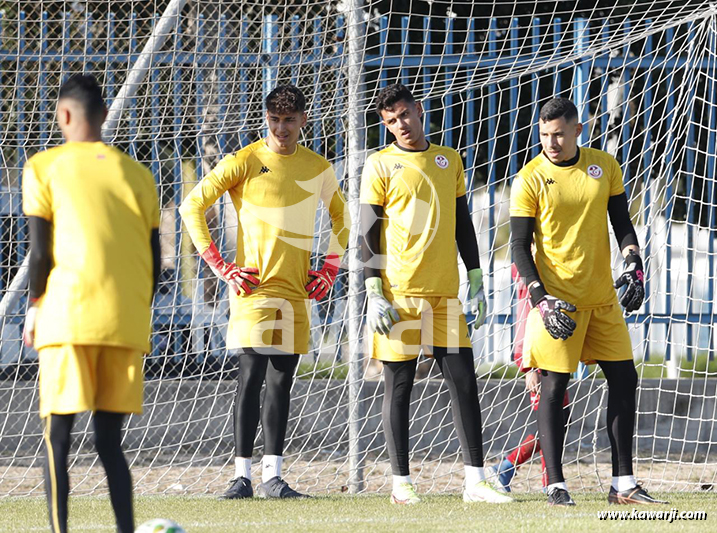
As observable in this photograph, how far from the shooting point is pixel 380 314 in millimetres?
4445

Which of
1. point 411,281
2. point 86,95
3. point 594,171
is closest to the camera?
point 86,95

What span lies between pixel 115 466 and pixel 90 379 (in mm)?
279

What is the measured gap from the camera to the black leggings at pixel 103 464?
3086mm

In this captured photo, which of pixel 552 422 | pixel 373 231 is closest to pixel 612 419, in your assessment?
pixel 552 422

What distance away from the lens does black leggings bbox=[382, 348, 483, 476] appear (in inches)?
176

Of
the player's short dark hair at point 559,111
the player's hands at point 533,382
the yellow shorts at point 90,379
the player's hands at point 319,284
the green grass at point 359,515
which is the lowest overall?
the green grass at point 359,515

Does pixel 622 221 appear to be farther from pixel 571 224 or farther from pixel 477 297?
pixel 477 297

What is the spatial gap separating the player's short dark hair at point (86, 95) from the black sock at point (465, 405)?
197 cm

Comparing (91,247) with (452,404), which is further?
(452,404)

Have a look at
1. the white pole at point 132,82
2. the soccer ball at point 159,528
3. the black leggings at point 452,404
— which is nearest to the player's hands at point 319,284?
the black leggings at point 452,404

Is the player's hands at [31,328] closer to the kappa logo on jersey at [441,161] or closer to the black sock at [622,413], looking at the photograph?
the kappa logo on jersey at [441,161]

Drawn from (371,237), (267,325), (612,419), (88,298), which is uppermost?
Answer: (371,237)

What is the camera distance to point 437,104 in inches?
261

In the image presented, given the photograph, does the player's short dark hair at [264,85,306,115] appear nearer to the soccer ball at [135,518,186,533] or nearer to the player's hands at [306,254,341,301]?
the player's hands at [306,254,341,301]
